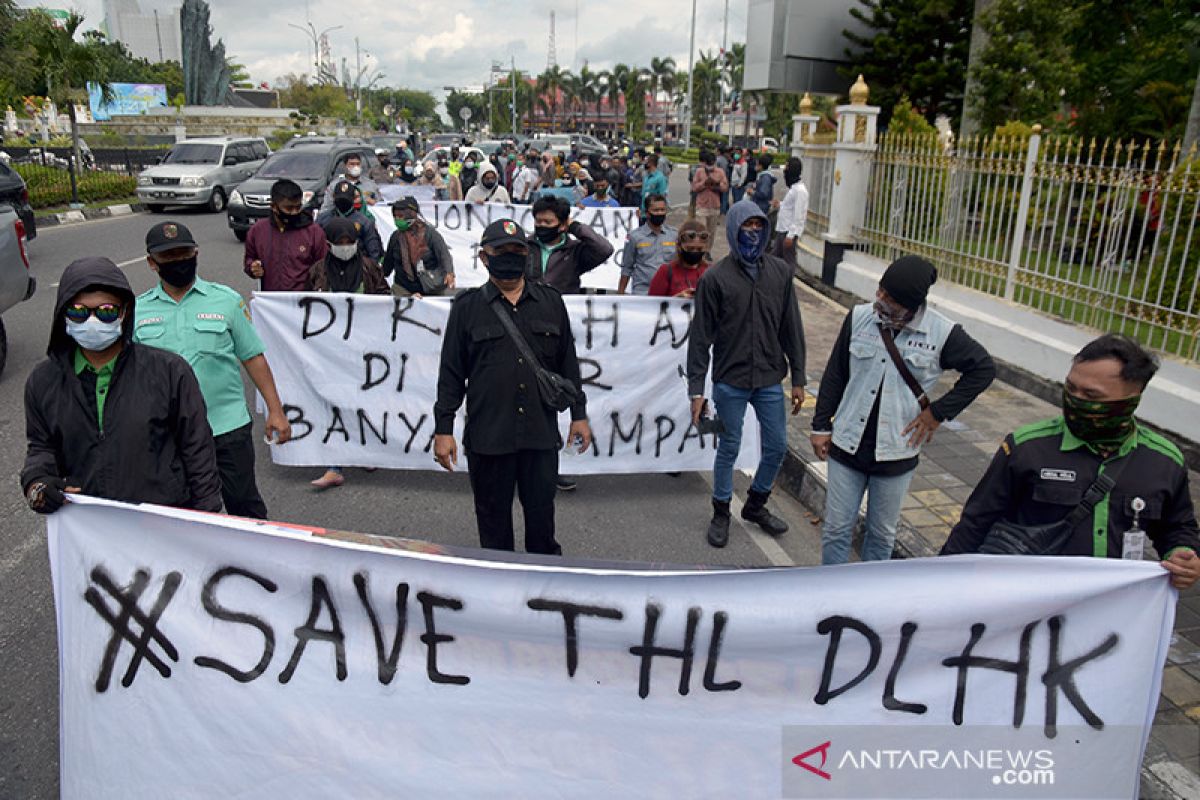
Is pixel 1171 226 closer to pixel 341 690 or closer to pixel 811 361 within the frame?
pixel 811 361

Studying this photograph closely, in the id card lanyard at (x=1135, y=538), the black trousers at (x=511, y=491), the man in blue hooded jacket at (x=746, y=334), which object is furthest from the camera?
the man in blue hooded jacket at (x=746, y=334)

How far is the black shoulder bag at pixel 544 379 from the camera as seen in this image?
348 centimetres

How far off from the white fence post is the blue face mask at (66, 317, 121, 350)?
6.84 m

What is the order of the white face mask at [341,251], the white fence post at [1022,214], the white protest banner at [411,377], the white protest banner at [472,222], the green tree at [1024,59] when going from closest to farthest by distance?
the white protest banner at [411,377] → the white face mask at [341,251] → the white fence post at [1022,214] → the white protest banner at [472,222] → the green tree at [1024,59]

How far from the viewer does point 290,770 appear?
2.42 meters

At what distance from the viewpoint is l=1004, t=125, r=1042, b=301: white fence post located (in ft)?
23.4

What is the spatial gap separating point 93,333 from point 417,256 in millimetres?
3901

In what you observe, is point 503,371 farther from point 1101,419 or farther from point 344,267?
point 344,267

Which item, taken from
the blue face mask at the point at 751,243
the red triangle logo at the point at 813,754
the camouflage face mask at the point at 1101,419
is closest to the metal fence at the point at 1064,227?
the blue face mask at the point at 751,243

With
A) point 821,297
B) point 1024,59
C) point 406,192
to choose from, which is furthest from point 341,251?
point 1024,59

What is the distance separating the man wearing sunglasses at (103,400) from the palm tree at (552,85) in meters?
117

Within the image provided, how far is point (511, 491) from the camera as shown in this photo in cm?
369

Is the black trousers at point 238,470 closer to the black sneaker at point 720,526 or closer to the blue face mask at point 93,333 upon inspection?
the blue face mask at point 93,333

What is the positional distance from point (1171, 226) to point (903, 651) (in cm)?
528
